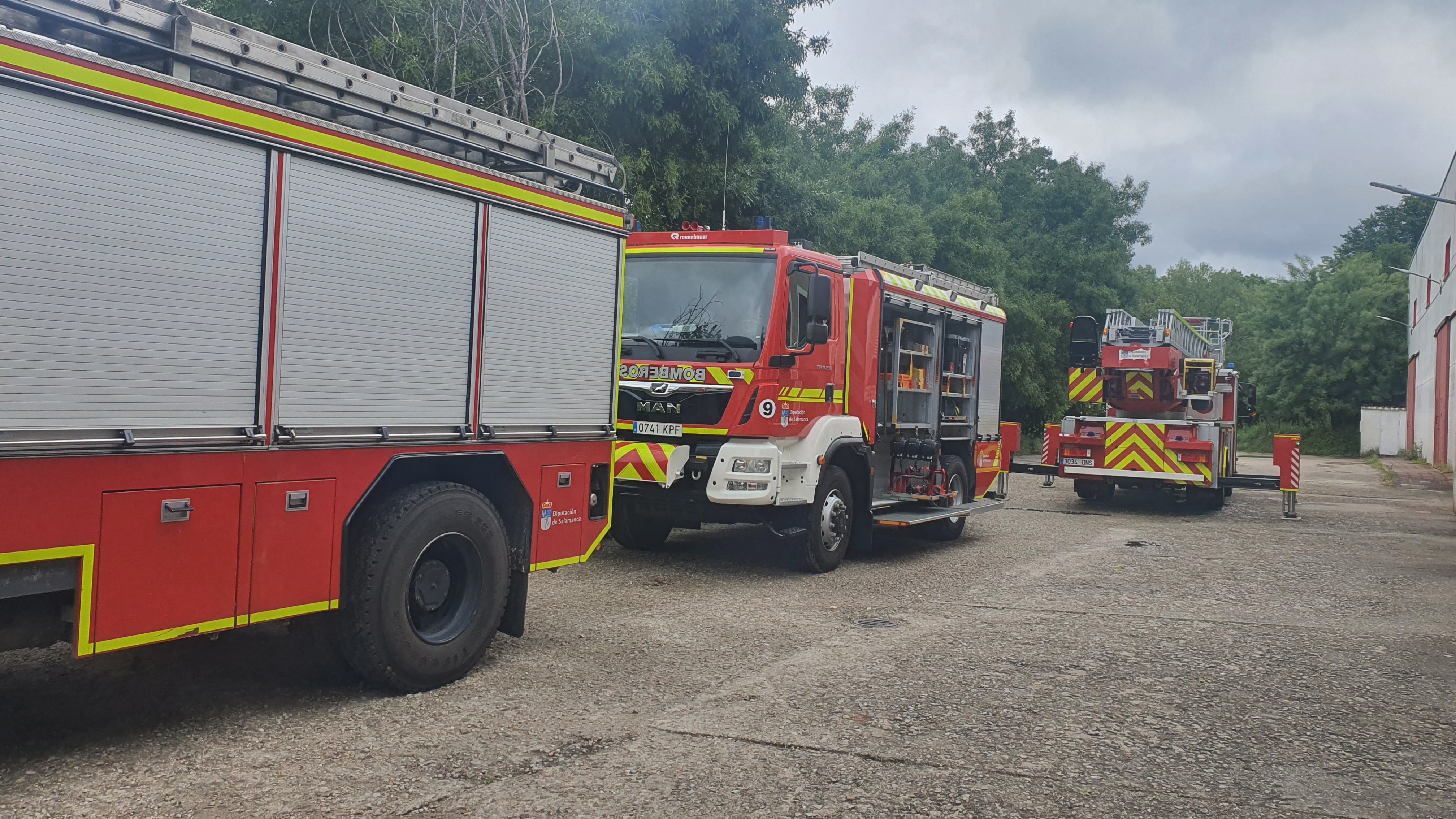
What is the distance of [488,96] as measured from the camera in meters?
13.7

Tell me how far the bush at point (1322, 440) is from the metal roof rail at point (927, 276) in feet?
150

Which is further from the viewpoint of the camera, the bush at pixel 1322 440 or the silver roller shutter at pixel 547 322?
the bush at pixel 1322 440

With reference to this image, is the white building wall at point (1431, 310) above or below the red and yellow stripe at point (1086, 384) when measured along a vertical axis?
above

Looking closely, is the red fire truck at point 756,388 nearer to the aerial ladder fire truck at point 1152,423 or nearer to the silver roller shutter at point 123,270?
the silver roller shutter at point 123,270

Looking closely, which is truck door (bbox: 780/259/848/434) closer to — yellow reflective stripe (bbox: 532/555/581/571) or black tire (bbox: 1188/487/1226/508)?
yellow reflective stripe (bbox: 532/555/581/571)

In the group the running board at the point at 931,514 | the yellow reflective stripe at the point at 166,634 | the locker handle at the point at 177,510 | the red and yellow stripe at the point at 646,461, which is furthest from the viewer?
the running board at the point at 931,514

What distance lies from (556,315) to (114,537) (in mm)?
2802

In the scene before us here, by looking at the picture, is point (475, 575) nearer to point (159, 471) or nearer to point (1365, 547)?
point (159, 471)

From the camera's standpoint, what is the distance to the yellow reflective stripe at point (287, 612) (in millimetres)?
4738

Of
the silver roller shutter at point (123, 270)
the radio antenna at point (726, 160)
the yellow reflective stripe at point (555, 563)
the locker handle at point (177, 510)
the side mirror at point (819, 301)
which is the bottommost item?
the yellow reflective stripe at point (555, 563)

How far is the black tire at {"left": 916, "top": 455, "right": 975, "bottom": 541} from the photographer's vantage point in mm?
12750

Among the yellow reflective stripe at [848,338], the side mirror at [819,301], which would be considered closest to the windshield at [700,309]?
the side mirror at [819,301]

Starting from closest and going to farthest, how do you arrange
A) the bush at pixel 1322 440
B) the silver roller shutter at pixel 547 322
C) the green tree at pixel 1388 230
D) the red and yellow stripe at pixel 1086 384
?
the silver roller shutter at pixel 547 322, the red and yellow stripe at pixel 1086 384, the bush at pixel 1322 440, the green tree at pixel 1388 230

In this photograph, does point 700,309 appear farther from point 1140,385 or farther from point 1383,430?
point 1383,430
